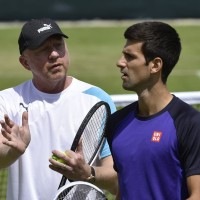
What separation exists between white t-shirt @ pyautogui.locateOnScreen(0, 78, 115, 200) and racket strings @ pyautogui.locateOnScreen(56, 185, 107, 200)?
0.54 m

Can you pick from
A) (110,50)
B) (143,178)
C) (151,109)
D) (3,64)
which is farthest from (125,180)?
(110,50)

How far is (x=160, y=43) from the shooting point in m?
4.70

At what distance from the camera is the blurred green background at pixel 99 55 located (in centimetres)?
1777

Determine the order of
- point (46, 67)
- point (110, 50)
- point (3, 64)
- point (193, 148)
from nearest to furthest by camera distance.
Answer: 1. point (193, 148)
2. point (46, 67)
3. point (3, 64)
4. point (110, 50)

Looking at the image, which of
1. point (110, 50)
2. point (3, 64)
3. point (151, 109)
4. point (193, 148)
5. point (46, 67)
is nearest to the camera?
point (193, 148)

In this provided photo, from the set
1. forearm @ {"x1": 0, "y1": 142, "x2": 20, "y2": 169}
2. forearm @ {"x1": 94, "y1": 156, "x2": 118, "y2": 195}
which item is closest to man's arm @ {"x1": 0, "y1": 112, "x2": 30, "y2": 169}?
forearm @ {"x1": 0, "y1": 142, "x2": 20, "y2": 169}

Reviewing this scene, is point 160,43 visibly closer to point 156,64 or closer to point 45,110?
point 156,64

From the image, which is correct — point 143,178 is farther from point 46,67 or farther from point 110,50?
point 110,50

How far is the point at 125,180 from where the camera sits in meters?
4.82

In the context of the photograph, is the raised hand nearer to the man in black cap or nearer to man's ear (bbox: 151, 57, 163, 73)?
the man in black cap

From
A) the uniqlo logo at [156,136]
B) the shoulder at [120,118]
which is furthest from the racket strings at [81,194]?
the uniqlo logo at [156,136]

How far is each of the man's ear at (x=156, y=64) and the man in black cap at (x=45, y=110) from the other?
3.17 feet

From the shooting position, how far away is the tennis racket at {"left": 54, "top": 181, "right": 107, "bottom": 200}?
15.7ft

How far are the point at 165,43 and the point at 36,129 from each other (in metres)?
1.31
